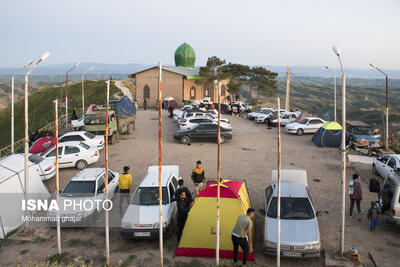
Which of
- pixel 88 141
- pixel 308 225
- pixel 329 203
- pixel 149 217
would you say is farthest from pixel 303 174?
pixel 88 141

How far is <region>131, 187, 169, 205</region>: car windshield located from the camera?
34.7 feet

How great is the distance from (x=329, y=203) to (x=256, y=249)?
179 inches

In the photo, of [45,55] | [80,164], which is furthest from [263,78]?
[45,55]

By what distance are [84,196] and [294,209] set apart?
642 cm

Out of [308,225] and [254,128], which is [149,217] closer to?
[308,225]

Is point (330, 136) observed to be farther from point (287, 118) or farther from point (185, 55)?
point (185, 55)

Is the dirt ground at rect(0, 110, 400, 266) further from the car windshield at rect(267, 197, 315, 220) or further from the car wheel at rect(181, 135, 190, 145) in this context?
the car windshield at rect(267, 197, 315, 220)

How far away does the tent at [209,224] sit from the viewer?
30.0 ft

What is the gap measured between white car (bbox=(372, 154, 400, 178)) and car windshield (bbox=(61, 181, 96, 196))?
1101 cm

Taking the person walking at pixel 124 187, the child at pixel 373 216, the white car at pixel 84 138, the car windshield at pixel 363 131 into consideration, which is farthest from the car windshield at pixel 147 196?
the car windshield at pixel 363 131

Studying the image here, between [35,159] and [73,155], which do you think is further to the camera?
[73,155]

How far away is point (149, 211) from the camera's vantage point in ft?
33.4

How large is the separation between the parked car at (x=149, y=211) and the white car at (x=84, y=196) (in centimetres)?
153

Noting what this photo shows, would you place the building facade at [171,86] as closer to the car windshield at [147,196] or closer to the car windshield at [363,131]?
the car windshield at [363,131]
